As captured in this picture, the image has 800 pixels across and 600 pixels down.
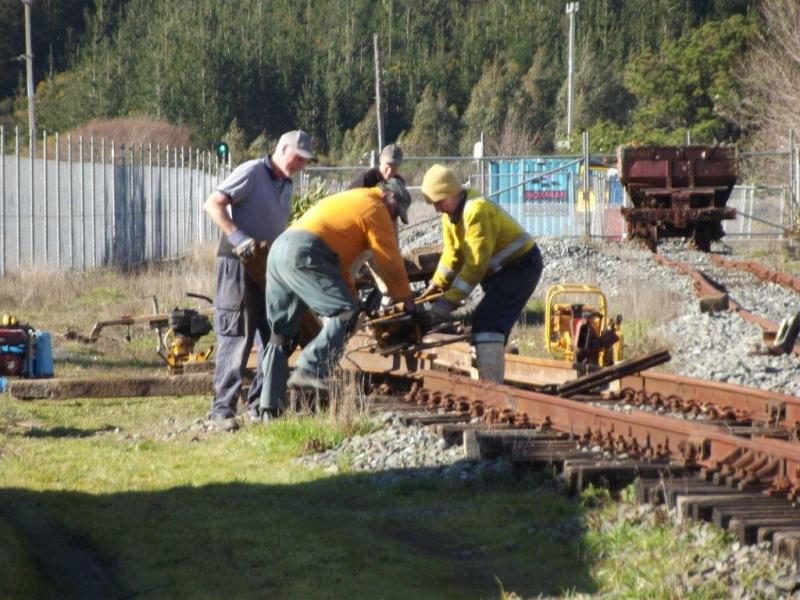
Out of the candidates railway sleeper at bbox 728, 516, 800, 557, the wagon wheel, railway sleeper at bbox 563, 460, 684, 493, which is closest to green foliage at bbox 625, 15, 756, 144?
the wagon wheel

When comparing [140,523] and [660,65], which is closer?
[140,523]

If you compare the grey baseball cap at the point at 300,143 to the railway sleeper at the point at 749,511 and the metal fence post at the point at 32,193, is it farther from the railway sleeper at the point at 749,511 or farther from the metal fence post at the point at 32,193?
the metal fence post at the point at 32,193

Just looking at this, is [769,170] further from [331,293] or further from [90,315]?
[331,293]

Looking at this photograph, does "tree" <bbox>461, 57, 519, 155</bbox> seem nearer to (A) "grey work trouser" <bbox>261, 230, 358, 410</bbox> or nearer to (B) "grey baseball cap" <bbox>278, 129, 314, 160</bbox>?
(B) "grey baseball cap" <bbox>278, 129, 314, 160</bbox>

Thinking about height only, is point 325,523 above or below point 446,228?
below

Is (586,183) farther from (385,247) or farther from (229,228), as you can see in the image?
(385,247)

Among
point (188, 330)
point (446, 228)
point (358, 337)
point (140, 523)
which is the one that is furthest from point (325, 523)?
point (188, 330)

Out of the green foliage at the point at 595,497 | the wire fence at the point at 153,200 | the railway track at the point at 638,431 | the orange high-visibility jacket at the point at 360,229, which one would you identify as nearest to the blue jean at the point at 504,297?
the railway track at the point at 638,431

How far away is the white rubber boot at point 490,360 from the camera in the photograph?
34.8 feet

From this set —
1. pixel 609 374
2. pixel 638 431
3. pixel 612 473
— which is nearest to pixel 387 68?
pixel 609 374

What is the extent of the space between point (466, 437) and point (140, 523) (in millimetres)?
1939

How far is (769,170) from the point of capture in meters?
47.3

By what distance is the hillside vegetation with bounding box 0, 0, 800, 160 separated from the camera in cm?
5856

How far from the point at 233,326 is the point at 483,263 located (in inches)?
67.3
